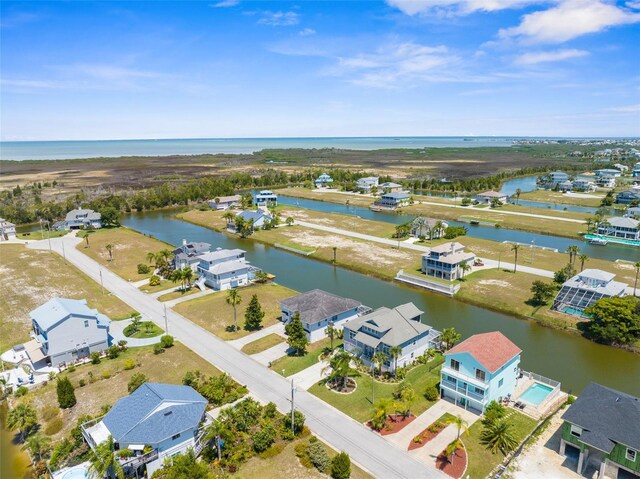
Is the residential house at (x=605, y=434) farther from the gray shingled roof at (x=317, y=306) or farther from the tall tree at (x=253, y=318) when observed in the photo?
the tall tree at (x=253, y=318)

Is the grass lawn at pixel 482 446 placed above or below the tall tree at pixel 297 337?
below

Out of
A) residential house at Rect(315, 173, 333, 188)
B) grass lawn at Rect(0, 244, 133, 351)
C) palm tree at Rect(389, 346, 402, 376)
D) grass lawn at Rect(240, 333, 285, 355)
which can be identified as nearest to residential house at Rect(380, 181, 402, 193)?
residential house at Rect(315, 173, 333, 188)

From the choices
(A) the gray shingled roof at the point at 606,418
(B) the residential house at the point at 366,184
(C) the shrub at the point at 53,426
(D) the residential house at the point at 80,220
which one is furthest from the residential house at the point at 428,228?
(D) the residential house at the point at 80,220

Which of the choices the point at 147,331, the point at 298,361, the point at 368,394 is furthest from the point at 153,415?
the point at 147,331

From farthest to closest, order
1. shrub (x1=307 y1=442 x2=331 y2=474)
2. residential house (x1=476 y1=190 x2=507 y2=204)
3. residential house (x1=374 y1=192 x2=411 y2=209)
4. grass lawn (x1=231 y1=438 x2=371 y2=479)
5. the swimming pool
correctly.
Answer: residential house (x1=476 y1=190 x2=507 y2=204) < residential house (x1=374 y1=192 x2=411 y2=209) < the swimming pool < shrub (x1=307 y1=442 x2=331 y2=474) < grass lawn (x1=231 y1=438 x2=371 y2=479)

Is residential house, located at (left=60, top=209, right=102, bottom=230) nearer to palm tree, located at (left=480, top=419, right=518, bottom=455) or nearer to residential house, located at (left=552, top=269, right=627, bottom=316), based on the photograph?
residential house, located at (left=552, top=269, right=627, bottom=316)

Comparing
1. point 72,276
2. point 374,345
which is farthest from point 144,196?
point 374,345
